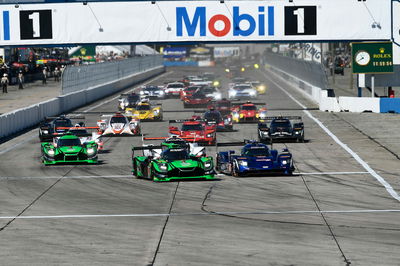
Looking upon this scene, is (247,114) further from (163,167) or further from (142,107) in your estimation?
(163,167)

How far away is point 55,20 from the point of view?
55.8 m

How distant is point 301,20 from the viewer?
54.9 meters

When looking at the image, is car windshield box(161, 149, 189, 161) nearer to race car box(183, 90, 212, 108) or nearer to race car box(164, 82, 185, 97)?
race car box(183, 90, 212, 108)

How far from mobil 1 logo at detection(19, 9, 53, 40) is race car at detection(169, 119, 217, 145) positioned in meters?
17.1

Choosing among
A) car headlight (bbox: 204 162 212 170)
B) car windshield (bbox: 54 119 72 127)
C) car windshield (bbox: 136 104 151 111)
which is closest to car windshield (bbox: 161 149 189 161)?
car headlight (bbox: 204 162 212 170)

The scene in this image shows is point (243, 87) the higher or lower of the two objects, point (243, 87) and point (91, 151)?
the higher

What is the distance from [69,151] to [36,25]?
22.3 meters

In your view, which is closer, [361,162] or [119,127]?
[361,162]

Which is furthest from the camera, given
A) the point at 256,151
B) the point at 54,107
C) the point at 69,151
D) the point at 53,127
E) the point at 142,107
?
the point at 54,107

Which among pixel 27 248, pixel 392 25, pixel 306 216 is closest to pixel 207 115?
pixel 392 25

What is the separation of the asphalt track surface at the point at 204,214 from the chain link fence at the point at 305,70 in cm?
3302

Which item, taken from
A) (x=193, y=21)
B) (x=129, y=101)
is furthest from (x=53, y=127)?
(x=129, y=101)

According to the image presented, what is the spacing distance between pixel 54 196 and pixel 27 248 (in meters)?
8.32

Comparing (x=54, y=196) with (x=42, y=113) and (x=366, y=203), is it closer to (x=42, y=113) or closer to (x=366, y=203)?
(x=366, y=203)
